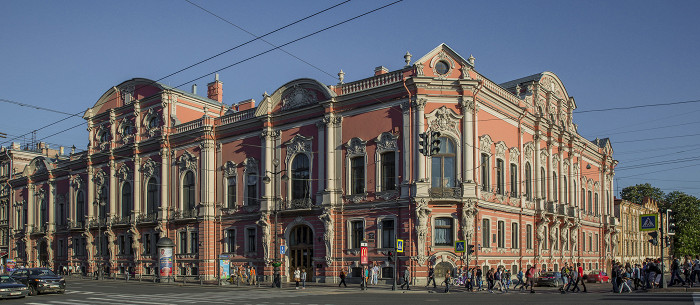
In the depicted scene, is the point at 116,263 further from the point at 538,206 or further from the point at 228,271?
the point at 538,206

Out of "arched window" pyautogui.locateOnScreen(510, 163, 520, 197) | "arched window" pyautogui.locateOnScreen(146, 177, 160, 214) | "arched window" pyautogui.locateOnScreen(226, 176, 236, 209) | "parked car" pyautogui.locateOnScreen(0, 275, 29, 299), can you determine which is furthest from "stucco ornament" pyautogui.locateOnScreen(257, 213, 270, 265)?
"parked car" pyautogui.locateOnScreen(0, 275, 29, 299)

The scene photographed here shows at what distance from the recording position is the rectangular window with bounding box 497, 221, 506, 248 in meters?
43.5

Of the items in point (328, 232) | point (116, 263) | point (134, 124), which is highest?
point (134, 124)

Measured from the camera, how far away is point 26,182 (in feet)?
244

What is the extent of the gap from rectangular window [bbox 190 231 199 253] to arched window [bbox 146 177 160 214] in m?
5.93

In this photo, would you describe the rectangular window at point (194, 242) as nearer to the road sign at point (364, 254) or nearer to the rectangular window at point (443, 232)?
the road sign at point (364, 254)

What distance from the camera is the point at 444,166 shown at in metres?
40.5

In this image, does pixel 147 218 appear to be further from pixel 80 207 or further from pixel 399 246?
pixel 399 246

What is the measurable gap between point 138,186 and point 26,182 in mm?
23994

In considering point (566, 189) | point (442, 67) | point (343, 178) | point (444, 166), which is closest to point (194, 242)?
point (343, 178)

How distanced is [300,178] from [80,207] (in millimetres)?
30510

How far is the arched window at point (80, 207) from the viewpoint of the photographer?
65438 mm

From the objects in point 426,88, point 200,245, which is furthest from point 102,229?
point 426,88

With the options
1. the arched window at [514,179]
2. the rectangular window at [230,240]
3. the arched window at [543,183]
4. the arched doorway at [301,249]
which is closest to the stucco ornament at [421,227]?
the arched doorway at [301,249]
